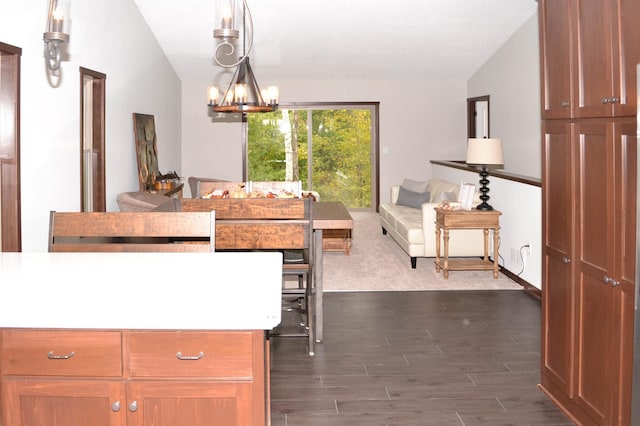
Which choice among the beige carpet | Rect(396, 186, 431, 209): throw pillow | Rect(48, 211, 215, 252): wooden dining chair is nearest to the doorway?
Rect(48, 211, 215, 252): wooden dining chair

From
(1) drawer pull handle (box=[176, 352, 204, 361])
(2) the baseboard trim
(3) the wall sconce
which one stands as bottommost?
(2) the baseboard trim

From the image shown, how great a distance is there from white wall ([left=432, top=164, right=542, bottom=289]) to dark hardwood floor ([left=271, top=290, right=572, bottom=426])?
53 centimetres

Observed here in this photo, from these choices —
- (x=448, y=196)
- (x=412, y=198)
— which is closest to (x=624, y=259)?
(x=448, y=196)

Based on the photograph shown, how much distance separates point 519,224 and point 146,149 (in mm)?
4862

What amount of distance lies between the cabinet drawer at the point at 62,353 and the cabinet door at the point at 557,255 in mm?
2199

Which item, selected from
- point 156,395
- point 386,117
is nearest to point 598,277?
point 156,395

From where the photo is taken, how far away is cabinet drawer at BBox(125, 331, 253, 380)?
6.38 feet

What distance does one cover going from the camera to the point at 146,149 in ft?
30.6

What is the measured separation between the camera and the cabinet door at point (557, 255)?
3363 millimetres

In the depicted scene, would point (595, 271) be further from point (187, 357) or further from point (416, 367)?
point (187, 357)

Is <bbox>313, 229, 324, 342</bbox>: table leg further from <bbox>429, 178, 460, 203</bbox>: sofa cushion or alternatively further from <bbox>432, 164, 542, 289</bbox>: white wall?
<bbox>429, 178, 460, 203</bbox>: sofa cushion

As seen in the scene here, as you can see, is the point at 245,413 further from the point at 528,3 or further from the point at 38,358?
the point at 528,3

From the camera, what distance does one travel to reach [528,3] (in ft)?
29.6

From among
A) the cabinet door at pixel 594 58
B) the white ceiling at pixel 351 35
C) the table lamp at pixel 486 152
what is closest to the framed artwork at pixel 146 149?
the white ceiling at pixel 351 35
